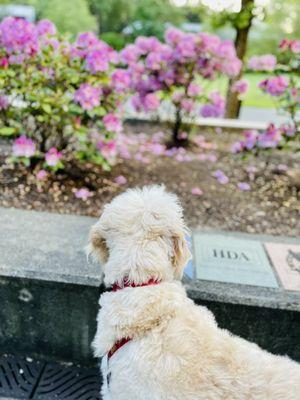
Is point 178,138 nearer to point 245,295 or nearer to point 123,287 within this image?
point 245,295

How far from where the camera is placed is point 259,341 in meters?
2.82

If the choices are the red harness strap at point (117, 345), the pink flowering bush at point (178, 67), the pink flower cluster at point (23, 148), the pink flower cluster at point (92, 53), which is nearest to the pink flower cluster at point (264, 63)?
the pink flowering bush at point (178, 67)

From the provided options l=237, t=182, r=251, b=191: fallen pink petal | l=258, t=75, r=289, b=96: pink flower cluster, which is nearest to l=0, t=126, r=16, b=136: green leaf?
l=237, t=182, r=251, b=191: fallen pink petal

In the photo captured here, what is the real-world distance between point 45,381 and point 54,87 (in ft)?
8.69

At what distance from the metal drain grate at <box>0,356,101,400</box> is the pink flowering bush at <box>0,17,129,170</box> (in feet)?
6.23

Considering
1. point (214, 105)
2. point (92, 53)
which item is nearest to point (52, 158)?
point (92, 53)

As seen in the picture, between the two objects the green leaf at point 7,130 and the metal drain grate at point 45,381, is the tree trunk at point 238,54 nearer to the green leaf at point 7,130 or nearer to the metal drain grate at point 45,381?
the green leaf at point 7,130

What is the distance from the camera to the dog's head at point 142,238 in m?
1.87

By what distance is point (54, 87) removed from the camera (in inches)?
161

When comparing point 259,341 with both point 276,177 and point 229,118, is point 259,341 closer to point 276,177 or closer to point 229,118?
point 276,177

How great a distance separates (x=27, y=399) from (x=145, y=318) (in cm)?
133

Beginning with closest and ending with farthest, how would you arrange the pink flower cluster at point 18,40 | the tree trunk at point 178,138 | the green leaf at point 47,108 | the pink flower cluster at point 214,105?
the green leaf at point 47,108, the pink flower cluster at point 18,40, the pink flower cluster at point 214,105, the tree trunk at point 178,138

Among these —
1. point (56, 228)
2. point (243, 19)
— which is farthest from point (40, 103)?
point (243, 19)

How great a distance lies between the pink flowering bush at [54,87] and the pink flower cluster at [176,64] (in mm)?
1189
